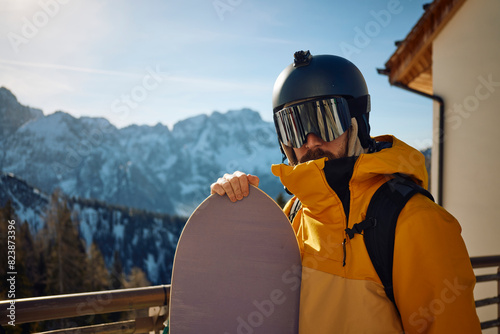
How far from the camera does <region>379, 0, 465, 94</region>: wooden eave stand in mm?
4684

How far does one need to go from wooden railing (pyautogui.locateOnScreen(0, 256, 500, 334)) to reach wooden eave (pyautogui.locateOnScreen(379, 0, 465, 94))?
5214 millimetres

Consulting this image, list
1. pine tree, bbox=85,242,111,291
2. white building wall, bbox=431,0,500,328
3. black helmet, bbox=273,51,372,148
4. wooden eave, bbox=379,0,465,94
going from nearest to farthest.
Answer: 1. black helmet, bbox=273,51,372,148
2. white building wall, bbox=431,0,500,328
3. wooden eave, bbox=379,0,465,94
4. pine tree, bbox=85,242,111,291

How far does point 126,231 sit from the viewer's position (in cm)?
8094

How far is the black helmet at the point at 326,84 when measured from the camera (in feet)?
5.37

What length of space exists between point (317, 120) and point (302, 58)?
42 centimetres

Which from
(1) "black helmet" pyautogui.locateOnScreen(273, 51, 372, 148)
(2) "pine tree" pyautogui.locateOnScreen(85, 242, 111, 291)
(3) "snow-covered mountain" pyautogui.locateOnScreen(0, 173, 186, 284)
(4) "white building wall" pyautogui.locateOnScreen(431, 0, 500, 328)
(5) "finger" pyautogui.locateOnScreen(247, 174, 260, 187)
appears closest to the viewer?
(5) "finger" pyautogui.locateOnScreen(247, 174, 260, 187)

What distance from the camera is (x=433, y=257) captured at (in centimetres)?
98

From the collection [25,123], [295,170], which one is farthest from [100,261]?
[25,123]

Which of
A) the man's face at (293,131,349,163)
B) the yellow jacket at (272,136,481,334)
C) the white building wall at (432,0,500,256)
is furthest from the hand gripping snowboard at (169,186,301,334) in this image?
the white building wall at (432,0,500,256)

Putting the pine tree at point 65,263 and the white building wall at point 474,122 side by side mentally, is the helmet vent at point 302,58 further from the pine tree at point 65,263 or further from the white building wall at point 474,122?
the pine tree at point 65,263

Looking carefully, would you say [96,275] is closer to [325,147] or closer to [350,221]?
[325,147]

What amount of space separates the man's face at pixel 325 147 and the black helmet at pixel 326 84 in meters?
0.10

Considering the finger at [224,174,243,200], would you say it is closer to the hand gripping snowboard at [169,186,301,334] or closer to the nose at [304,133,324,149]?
the hand gripping snowboard at [169,186,301,334]

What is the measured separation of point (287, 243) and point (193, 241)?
0.44 m
